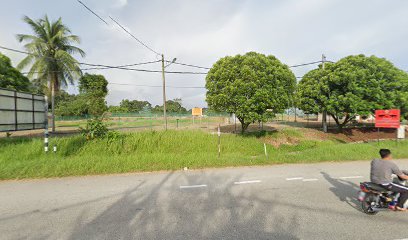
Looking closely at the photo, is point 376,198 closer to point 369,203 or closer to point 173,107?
point 369,203

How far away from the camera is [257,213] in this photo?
3.69 m

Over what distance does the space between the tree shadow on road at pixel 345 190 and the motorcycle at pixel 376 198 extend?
0.27 meters

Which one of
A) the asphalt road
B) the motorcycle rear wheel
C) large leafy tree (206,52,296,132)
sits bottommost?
the asphalt road

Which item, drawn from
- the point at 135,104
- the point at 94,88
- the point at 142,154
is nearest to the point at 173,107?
the point at 135,104

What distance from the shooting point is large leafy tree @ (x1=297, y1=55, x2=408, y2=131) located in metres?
14.8

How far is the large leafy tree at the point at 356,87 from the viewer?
14.8 meters

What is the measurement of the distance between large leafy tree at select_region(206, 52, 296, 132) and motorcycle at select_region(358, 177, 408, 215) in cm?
822

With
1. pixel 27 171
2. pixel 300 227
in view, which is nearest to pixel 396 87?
pixel 300 227

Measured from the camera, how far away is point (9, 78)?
14125 mm

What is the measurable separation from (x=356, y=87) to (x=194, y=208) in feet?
53.9

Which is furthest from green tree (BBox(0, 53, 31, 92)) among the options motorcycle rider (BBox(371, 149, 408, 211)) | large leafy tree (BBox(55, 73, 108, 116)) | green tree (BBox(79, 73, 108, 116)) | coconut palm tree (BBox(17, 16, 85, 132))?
green tree (BBox(79, 73, 108, 116))

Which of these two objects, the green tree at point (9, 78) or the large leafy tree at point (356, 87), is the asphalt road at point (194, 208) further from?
the green tree at point (9, 78)

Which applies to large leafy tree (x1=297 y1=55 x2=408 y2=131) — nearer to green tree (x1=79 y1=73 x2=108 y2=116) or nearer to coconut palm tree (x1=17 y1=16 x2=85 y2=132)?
coconut palm tree (x1=17 y1=16 x2=85 y2=132)

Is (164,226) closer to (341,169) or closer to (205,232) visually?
(205,232)
